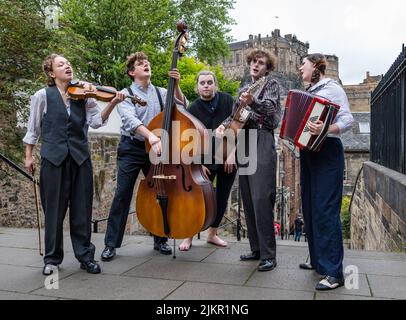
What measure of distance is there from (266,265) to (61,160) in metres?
2.05

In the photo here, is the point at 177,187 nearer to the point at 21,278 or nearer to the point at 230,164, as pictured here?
the point at 230,164

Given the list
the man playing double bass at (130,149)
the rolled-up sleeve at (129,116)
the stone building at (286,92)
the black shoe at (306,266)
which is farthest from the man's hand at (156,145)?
the stone building at (286,92)

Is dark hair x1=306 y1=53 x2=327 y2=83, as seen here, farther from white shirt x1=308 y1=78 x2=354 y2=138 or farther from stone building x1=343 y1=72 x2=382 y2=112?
stone building x1=343 y1=72 x2=382 y2=112

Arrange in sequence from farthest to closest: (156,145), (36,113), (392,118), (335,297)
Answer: (392,118)
(156,145)
(36,113)
(335,297)

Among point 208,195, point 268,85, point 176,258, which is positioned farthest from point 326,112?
point 176,258

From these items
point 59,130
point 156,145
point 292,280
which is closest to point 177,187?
point 156,145

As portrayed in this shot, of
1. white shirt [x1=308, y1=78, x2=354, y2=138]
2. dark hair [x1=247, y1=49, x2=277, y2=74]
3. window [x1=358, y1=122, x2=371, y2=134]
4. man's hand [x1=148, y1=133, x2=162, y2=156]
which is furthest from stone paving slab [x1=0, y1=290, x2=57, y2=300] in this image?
window [x1=358, y1=122, x2=371, y2=134]

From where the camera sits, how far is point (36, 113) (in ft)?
13.6

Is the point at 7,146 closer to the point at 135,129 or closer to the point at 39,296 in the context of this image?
the point at 135,129

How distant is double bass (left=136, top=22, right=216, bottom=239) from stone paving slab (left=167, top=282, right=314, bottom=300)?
70cm

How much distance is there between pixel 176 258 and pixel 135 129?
1.39m

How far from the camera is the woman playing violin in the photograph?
13.5 feet

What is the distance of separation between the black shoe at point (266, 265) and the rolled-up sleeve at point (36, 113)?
234cm

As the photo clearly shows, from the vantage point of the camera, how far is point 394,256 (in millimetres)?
5012
